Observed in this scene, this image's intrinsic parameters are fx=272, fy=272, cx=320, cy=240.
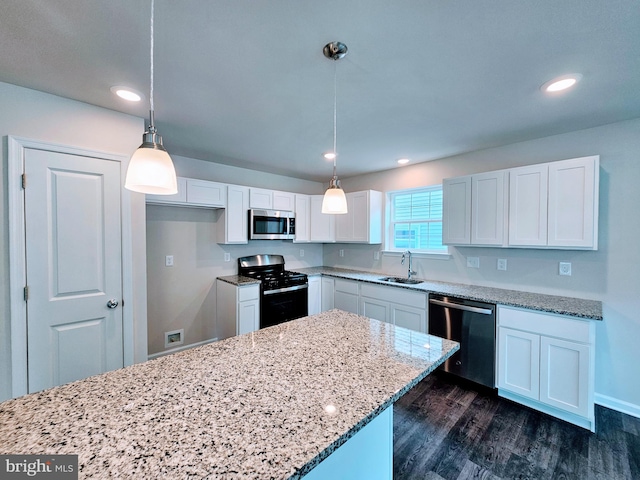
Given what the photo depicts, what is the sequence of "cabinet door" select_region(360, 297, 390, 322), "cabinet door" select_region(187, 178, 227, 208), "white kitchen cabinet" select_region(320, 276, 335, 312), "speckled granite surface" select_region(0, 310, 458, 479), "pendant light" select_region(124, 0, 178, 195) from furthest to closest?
1. "white kitchen cabinet" select_region(320, 276, 335, 312)
2. "cabinet door" select_region(360, 297, 390, 322)
3. "cabinet door" select_region(187, 178, 227, 208)
4. "pendant light" select_region(124, 0, 178, 195)
5. "speckled granite surface" select_region(0, 310, 458, 479)

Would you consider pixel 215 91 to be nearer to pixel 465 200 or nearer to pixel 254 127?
pixel 254 127

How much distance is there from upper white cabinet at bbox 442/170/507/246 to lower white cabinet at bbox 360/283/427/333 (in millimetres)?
760

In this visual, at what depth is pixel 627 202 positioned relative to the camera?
226 centimetres

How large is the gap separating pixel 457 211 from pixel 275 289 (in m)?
2.33

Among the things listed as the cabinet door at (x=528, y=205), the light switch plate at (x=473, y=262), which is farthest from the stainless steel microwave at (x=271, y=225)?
the cabinet door at (x=528, y=205)

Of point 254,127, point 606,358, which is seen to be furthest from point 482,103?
point 606,358

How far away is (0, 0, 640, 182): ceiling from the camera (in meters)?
1.20

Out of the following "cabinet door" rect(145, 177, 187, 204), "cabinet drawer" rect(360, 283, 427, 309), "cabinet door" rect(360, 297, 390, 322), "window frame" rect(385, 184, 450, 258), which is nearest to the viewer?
"cabinet door" rect(145, 177, 187, 204)

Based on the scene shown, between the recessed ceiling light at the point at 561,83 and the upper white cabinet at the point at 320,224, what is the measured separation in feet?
9.66

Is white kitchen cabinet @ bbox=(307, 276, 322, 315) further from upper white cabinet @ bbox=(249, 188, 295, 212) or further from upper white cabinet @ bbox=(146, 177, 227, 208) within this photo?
upper white cabinet @ bbox=(146, 177, 227, 208)

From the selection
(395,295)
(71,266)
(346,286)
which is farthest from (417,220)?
(71,266)

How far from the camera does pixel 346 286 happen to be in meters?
3.81

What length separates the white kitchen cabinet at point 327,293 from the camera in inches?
160

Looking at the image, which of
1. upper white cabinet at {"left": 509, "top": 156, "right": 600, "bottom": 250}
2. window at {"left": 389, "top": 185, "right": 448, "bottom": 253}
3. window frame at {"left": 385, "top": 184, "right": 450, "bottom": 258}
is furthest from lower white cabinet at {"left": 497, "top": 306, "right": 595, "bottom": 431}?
window frame at {"left": 385, "top": 184, "right": 450, "bottom": 258}
